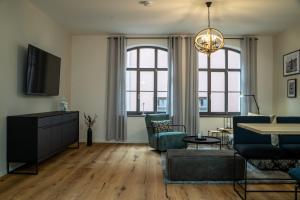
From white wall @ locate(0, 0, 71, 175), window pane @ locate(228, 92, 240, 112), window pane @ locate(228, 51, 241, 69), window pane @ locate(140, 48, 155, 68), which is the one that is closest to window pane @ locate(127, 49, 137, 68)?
window pane @ locate(140, 48, 155, 68)

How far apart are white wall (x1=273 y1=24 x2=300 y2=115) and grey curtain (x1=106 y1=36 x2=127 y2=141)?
4031mm

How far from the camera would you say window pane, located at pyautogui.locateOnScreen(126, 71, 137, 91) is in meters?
7.67

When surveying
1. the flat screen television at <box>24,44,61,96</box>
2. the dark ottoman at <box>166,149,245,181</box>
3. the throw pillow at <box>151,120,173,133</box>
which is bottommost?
the dark ottoman at <box>166,149,245,181</box>

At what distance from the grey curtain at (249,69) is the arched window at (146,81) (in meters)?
2.08

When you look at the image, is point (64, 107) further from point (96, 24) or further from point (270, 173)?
point (270, 173)

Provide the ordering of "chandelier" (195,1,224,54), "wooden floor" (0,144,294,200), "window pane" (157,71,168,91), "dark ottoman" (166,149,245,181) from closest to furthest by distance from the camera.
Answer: "wooden floor" (0,144,294,200)
"dark ottoman" (166,149,245,181)
"chandelier" (195,1,224,54)
"window pane" (157,71,168,91)

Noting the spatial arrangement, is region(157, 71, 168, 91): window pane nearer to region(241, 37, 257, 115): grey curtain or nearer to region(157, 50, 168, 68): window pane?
region(157, 50, 168, 68): window pane

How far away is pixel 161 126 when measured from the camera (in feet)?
21.4

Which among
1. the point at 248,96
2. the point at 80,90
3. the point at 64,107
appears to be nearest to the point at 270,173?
the point at 248,96

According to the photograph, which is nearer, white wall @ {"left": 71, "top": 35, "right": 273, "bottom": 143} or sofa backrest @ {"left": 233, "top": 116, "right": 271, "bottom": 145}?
sofa backrest @ {"left": 233, "top": 116, "right": 271, "bottom": 145}

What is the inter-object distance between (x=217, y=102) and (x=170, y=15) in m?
3.02

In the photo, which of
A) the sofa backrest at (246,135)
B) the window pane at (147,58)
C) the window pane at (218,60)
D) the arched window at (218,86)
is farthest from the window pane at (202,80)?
the sofa backrest at (246,135)

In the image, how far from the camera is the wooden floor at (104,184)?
136 inches

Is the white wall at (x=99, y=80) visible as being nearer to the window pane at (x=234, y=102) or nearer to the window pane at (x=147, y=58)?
the window pane at (x=147, y=58)
